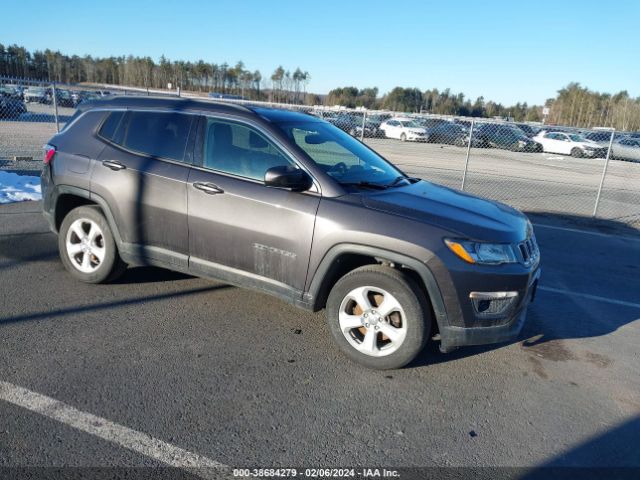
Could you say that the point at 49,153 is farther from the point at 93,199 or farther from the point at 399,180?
the point at 399,180

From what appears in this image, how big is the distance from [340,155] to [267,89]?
9887 cm

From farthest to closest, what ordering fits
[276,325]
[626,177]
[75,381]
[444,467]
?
[626,177] → [276,325] → [75,381] → [444,467]

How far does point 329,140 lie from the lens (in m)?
4.79

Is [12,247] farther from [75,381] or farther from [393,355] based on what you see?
[393,355]

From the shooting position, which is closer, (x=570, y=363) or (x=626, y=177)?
(x=570, y=363)

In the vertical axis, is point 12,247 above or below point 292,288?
below

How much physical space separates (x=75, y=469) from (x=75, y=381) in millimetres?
881

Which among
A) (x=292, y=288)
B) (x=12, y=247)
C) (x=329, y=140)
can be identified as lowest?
(x=12, y=247)

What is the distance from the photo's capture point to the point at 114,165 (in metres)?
4.66

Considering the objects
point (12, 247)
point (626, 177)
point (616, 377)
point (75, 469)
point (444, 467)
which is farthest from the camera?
point (626, 177)

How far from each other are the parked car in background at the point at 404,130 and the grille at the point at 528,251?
28.5m

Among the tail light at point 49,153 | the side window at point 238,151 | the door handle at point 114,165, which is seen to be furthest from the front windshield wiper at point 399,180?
the tail light at point 49,153

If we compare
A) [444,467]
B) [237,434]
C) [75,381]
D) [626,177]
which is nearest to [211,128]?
[75,381]

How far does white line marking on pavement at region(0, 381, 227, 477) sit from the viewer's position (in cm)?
270
